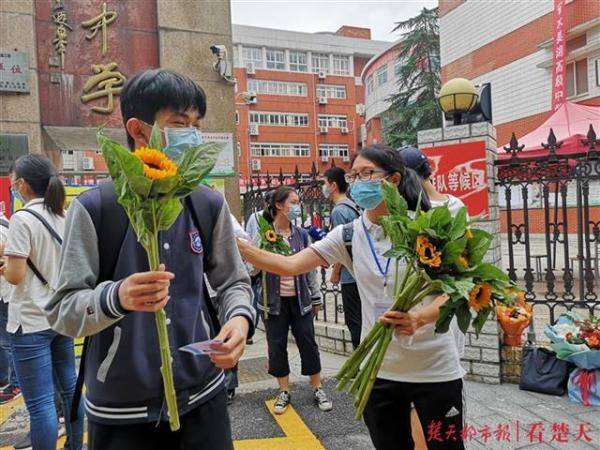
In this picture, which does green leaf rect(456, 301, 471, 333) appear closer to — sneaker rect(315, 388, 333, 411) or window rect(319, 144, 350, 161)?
sneaker rect(315, 388, 333, 411)

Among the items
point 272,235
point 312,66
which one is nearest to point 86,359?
point 272,235

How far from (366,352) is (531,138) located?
6.43 meters

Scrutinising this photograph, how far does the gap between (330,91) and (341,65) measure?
3841 millimetres

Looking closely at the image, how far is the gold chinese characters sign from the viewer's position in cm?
653

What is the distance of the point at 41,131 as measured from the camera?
20.9 ft

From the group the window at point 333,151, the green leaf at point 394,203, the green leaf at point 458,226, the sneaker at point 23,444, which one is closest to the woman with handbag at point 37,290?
the sneaker at point 23,444

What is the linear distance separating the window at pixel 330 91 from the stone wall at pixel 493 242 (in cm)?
3970

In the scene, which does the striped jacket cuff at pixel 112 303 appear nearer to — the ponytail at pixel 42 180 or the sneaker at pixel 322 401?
the ponytail at pixel 42 180

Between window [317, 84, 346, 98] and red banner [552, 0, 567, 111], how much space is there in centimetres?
2897

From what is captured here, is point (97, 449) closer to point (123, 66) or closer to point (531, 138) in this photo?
point (123, 66)

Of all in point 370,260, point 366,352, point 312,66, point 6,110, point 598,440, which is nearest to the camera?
point 366,352

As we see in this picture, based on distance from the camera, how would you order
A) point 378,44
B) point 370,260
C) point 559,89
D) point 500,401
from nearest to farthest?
point 370,260 < point 500,401 < point 559,89 < point 378,44

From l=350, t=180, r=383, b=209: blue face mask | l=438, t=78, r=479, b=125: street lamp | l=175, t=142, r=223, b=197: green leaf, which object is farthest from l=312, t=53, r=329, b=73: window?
l=175, t=142, r=223, b=197: green leaf

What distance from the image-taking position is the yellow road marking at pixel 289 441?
10.6ft
